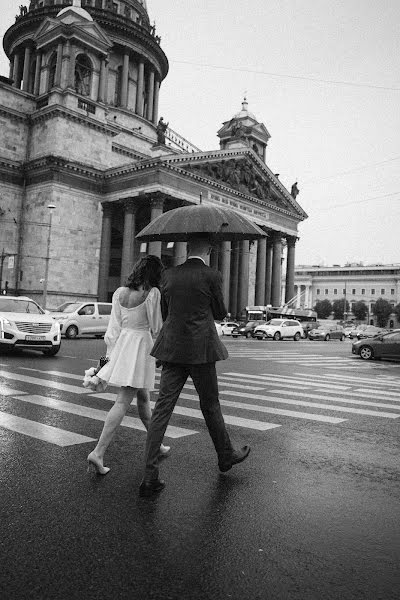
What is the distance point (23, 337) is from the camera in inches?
559

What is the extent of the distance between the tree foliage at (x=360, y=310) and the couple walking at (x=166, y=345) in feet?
412

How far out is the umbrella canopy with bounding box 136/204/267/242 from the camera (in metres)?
4.51

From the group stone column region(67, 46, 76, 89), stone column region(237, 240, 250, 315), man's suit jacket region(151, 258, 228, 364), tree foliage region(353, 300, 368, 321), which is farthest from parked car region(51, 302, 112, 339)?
tree foliage region(353, 300, 368, 321)

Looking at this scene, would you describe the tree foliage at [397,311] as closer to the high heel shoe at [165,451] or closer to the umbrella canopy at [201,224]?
the umbrella canopy at [201,224]

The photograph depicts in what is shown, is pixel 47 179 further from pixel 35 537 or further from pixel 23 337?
pixel 35 537

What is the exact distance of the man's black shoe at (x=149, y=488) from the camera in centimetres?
395

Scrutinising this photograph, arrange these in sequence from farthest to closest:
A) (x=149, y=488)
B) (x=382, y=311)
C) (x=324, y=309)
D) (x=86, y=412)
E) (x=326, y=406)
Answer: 1. (x=324, y=309)
2. (x=382, y=311)
3. (x=326, y=406)
4. (x=86, y=412)
5. (x=149, y=488)

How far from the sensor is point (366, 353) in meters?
21.5

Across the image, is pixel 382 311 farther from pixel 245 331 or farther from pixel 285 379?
pixel 285 379

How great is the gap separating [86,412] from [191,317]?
3377 millimetres

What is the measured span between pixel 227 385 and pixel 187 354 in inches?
259

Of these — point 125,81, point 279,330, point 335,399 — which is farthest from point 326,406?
point 125,81

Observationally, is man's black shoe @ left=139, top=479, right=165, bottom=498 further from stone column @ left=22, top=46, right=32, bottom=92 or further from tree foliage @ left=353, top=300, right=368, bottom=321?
tree foliage @ left=353, top=300, right=368, bottom=321

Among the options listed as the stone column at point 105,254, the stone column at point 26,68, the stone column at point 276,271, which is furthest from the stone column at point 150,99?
the stone column at point 105,254
